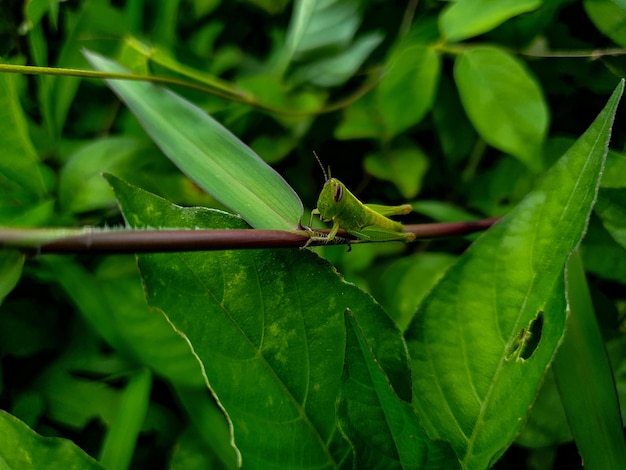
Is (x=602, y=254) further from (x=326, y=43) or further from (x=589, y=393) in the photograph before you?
(x=326, y=43)

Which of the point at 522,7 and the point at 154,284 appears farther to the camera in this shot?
the point at 522,7

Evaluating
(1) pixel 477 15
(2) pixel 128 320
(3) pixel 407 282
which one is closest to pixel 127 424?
(2) pixel 128 320

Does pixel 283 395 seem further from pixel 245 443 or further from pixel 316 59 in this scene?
pixel 316 59

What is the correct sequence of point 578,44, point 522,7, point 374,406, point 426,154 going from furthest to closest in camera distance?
point 426,154 → point 578,44 → point 522,7 → point 374,406

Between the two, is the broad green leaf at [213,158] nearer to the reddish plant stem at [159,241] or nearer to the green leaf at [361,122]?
the reddish plant stem at [159,241]

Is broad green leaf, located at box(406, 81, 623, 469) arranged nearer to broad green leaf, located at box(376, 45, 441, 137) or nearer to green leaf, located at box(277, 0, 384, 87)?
broad green leaf, located at box(376, 45, 441, 137)

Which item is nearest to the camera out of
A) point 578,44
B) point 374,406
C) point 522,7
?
point 374,406

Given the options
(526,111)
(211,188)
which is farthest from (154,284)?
(526,111)

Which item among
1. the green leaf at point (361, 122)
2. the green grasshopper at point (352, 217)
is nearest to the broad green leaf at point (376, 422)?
the green grasshopper at point (352, 217)
